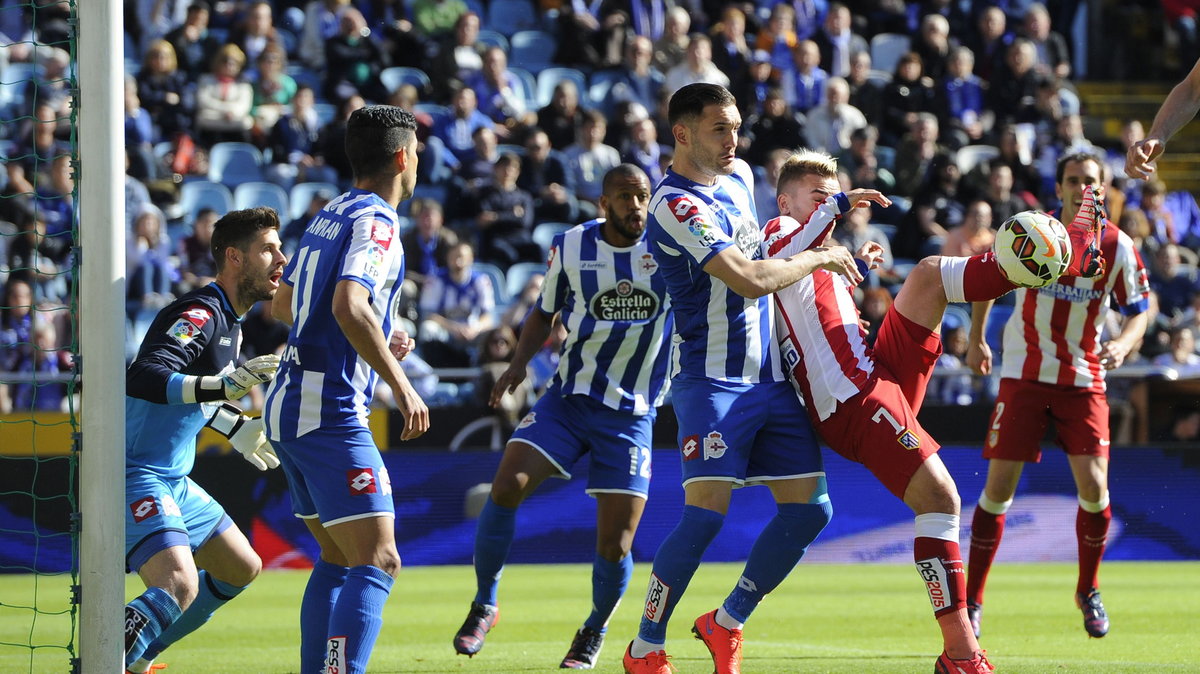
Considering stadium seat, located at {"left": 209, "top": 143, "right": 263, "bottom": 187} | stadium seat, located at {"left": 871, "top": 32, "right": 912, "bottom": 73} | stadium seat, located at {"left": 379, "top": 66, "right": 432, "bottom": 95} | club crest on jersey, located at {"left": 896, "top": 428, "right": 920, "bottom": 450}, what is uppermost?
stadium seat, located at {"left": 871, "top": 32, "right": 912, "bottom": 73}

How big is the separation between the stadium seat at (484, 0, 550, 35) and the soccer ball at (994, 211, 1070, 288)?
14.3 m

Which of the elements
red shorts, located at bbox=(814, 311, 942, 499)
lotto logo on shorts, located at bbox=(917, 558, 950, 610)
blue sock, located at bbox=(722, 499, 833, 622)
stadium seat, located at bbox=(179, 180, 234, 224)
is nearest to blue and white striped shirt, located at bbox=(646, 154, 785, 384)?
red shorts, located at bbox=(814, 311, 942, 499)

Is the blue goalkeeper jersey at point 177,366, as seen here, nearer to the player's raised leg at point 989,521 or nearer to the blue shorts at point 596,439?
the blue shorts at point 596,439

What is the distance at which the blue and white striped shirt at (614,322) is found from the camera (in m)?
7.38

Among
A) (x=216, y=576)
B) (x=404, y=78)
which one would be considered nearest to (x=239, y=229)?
(x=216, y=576)

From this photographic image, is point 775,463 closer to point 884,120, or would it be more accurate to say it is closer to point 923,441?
point 923,441

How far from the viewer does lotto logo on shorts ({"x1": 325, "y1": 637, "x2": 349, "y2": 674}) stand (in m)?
4.87

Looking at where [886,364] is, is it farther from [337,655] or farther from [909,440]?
[337,655]

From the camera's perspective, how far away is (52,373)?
13695mm

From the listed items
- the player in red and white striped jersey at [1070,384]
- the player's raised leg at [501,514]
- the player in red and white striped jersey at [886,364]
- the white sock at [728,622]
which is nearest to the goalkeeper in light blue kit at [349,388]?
the white sock at [728,622]

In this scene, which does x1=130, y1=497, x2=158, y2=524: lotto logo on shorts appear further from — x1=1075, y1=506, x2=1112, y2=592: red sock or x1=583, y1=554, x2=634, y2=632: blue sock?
x1=1075, y1=506, x2=1112, y2=592: red sock

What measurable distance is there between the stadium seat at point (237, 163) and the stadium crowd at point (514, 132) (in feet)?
0.07

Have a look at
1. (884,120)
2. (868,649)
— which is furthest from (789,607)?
(884,120)

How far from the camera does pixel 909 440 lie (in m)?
5.55
